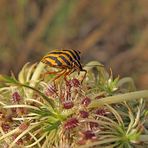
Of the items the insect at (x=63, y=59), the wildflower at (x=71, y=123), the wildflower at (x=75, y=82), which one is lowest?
the wildflower at (x=71, y=123)

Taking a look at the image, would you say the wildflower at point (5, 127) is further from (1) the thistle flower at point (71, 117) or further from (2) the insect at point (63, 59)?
(2) the insect at point (63, 59)

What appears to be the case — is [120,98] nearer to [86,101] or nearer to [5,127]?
[86,101]

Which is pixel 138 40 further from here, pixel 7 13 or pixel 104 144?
pixel 104 144

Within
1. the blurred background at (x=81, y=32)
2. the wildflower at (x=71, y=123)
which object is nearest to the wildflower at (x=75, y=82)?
the wildflower at (x=71, y=123)

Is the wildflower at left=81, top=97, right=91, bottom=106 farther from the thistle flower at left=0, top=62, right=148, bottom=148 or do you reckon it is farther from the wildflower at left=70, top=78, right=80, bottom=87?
the wildflower at left=70, top=78, right=80, bottom=87

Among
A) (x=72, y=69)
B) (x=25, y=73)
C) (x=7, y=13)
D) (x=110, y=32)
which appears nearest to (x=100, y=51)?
(x=110, y=32)
